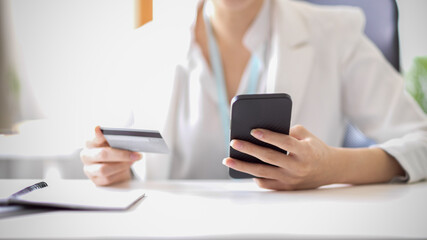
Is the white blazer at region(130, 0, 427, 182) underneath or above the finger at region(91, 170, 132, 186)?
→ above

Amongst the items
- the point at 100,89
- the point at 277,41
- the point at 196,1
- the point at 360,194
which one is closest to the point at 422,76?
the point at 277,41

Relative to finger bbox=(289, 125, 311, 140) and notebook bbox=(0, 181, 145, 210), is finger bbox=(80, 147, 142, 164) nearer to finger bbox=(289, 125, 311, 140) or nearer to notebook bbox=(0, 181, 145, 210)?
notebook bbox=(0, 181, 145, 210)

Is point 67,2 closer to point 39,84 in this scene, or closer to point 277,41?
point 39,84

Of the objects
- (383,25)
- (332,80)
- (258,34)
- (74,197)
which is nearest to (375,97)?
(332,80)

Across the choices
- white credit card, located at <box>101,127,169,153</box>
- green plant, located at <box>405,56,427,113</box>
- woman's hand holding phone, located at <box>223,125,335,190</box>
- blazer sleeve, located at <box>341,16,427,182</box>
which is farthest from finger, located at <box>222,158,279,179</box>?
green plant, located at <box>405,56,427,113</box>

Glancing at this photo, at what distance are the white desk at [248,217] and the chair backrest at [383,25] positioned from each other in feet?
1.65

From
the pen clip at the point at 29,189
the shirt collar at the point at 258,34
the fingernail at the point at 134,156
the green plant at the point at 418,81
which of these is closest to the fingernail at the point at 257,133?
the fingernail at the point at 134,156

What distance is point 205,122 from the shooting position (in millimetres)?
855

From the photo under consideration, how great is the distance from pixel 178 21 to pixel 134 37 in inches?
5.1

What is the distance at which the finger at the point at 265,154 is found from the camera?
1.68ft

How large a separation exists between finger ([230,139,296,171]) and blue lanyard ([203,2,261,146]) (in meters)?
0.31

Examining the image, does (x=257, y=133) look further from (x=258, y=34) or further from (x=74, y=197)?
(x=258, y=34)

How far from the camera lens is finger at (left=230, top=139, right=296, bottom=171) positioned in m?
0.51

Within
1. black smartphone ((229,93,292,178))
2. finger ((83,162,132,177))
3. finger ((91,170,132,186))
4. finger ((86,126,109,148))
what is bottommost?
finger ((91,170,132,186))
